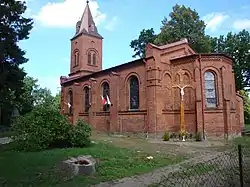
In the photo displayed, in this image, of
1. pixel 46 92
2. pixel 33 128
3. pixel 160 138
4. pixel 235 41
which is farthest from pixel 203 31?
pixel 46 92

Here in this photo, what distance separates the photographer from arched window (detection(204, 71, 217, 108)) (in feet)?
80.4

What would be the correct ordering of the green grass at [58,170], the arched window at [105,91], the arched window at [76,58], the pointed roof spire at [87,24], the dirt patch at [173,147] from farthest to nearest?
1. the pointed roof spire at [87,24]
2. the arched window at [76,58]
3. the arched window at [105,91]
4. the dirt patch at [173,147]
5. the green grass at [58,170]

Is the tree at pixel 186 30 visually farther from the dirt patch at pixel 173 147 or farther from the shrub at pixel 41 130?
the shrub at pixel 41 130

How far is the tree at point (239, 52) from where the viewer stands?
40.7 metres

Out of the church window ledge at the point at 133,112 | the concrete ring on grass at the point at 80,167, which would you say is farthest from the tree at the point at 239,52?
the concrete ring on grass at the point at 80,167

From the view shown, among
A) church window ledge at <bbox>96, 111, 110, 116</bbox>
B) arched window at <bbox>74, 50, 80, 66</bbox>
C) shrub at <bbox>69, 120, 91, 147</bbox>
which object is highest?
arched window at <bbox>74, 50, 80, 66</bbox>

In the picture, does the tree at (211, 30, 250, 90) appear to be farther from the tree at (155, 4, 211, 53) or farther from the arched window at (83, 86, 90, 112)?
the arched window at (83, 86, 90, 112)

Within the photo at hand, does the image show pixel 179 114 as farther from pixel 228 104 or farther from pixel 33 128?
pixel 33 128

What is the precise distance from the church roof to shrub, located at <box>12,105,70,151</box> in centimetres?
2931

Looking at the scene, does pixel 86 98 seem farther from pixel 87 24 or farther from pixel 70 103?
pixel 87 24

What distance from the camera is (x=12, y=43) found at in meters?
22.4

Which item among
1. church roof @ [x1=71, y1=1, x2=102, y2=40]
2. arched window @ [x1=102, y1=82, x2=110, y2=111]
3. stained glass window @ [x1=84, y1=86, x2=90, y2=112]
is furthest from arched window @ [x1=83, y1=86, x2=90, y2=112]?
church roof @ [x1=71, y1=1, x2=102, y2=40]

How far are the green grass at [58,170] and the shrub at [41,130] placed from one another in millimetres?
2157

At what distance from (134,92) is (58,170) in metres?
18.1
